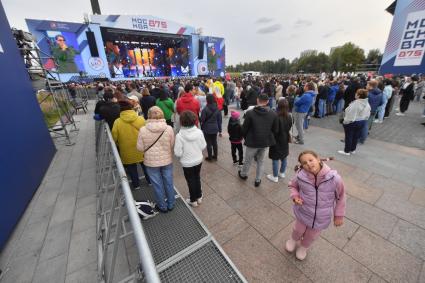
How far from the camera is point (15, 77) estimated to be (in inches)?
173

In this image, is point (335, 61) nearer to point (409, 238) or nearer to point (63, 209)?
point (409, 238)

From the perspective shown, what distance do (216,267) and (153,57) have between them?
4220cm

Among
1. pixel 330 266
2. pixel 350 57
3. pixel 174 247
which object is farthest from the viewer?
pixel 350 57

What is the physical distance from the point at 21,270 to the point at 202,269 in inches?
95.1

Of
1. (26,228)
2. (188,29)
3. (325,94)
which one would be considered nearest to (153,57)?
(188,29)

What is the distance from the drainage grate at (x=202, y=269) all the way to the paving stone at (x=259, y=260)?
21 centimetres

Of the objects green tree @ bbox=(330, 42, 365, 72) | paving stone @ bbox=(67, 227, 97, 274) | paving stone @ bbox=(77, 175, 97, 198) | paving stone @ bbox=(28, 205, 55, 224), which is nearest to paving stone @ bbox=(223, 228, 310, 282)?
paving stone @ bbox=(67, 227, 97, 274)

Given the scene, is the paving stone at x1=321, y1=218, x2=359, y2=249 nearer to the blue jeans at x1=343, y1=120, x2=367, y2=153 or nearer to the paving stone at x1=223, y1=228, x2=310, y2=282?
the paving stone at x1=223, y1=228, x2=310, y2=282

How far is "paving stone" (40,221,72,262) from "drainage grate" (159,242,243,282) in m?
1.68

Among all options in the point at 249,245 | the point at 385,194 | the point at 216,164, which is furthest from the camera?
the point at 216,164

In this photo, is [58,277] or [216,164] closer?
[58,277]

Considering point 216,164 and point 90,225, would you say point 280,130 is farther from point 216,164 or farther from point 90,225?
point 90,225

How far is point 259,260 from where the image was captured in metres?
2.34

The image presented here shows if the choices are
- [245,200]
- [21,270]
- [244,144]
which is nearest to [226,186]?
[245,200]
